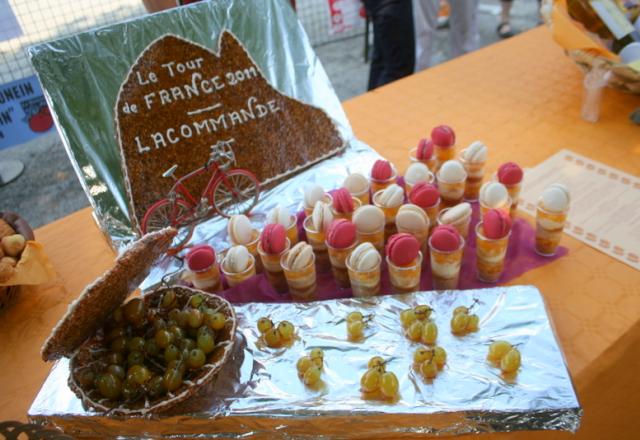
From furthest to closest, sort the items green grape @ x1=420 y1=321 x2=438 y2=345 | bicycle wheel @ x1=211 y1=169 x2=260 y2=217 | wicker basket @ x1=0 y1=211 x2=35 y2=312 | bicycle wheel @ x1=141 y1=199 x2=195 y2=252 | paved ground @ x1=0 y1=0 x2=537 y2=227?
paved ground @ x1=0 y1=0 x2=537 y2=227, bicycle wheel @ x1=211 y1=169 x2=260 y2=217, bicycle wheel @ x1=141 y1=199 x2=195 y2=252, wicker basket @ x1=0 y1=211 x2=35 y2=312, green grape @ x1=420 y1=321 x2=438 y2=345

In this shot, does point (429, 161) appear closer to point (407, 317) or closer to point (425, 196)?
point (425, 196)

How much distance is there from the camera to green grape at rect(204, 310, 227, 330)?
809 millimetres

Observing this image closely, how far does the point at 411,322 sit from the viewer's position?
84 cm

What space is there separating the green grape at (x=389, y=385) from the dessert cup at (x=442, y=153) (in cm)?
63

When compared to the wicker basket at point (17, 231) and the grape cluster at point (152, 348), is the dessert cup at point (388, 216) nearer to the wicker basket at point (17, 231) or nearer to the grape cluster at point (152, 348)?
the grape cluster at point (152, 348)

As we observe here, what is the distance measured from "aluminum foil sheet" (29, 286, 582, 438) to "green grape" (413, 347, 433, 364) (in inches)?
0.7

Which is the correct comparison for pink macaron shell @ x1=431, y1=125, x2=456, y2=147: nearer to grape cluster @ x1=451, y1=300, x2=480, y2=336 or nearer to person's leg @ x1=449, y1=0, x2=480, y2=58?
grape cluster @ x1=451, y1=300, x2=480, y2=336

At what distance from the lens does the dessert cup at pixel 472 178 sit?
1.15 meters

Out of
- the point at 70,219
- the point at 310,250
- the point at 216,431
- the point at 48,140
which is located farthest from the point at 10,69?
the point at 216,431

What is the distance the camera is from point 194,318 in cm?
80

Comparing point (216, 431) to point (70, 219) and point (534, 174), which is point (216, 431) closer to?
point (70, 219)

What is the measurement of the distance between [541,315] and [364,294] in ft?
0.98

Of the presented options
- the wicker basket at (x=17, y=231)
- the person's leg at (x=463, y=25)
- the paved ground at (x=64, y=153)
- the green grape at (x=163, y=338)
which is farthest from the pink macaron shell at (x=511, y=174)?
the paved ground at (x=64, y=153)

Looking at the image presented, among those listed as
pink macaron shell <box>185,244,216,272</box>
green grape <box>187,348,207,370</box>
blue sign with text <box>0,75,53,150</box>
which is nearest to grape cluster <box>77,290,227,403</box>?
green grape <box>187,348,207,370</box>
